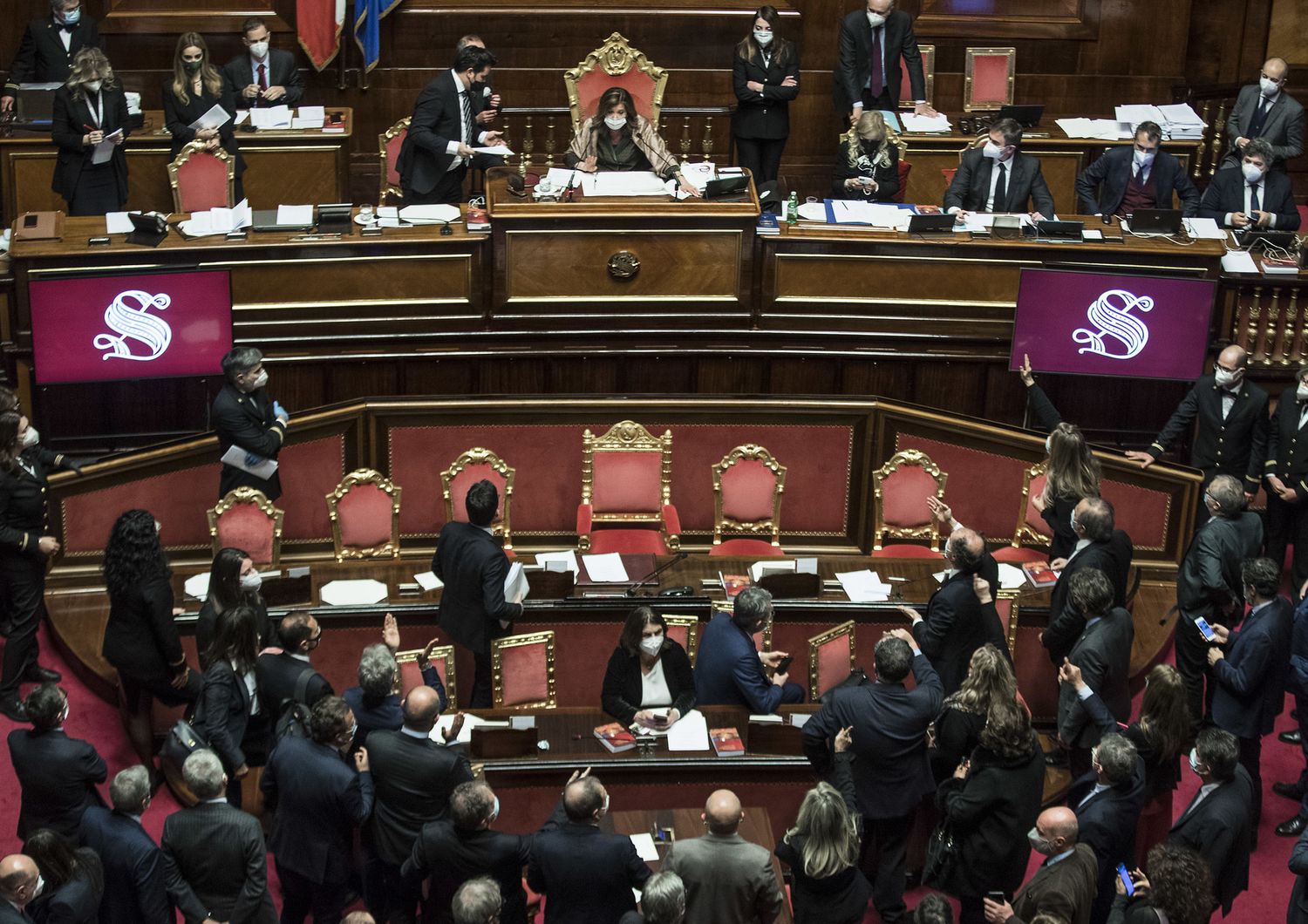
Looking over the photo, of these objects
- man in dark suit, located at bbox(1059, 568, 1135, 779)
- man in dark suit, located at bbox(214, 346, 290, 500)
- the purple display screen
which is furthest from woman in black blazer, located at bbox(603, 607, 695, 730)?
the purple display screen

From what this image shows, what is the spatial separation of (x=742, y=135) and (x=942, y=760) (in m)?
5.77

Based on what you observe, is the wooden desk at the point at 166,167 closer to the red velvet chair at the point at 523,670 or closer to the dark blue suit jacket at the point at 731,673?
the red velvet chair at the point at 523,670

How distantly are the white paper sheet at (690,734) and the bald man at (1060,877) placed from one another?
4.53 ft

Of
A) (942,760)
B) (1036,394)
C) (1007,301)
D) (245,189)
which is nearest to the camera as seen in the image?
(942,760)

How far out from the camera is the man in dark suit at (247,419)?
8281mm

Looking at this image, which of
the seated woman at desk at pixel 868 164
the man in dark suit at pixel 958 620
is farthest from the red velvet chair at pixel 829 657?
the seated woman at desk at pixel 868 164

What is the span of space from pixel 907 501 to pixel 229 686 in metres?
3.88

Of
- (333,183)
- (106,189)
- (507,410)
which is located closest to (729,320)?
(507,410)

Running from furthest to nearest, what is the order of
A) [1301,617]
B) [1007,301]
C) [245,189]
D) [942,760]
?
[245,189], [1007,301], [1301,617], [942,760]

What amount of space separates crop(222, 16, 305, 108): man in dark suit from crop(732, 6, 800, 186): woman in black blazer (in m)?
2.86

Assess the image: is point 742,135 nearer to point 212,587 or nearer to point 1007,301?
point 1007,301

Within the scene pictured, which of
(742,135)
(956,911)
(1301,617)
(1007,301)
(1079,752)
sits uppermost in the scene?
(742,135)

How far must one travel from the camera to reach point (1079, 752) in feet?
24.2

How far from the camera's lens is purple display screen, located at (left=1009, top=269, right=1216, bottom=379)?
9742mm
